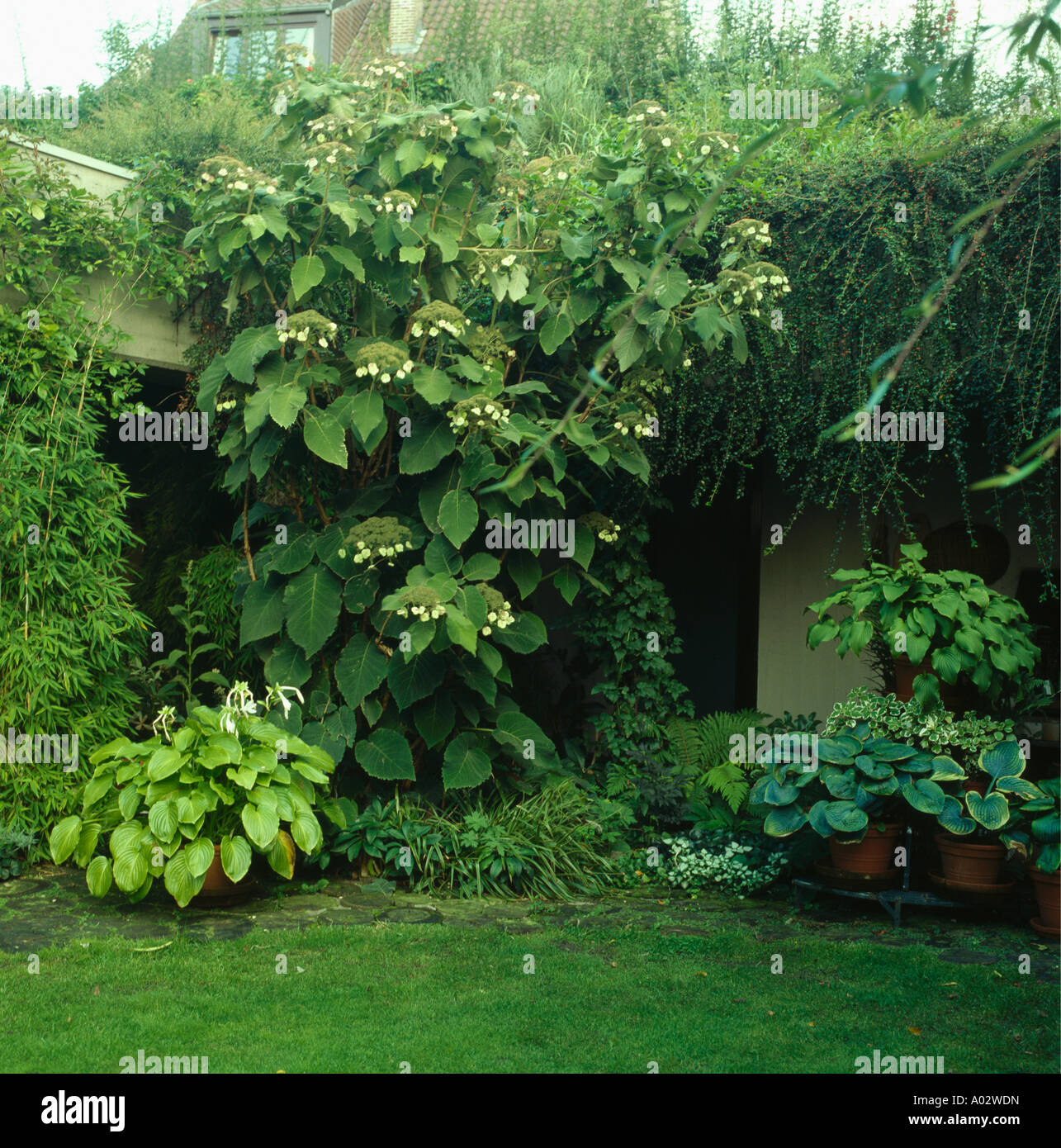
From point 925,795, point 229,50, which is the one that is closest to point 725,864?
point 925,795

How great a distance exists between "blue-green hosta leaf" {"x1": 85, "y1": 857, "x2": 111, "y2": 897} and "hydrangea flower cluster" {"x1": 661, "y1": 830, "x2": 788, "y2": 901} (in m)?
2.74

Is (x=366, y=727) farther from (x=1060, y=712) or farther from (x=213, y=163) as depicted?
(x=1060, y=712)

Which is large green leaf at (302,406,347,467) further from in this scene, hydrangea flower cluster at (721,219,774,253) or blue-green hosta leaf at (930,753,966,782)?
blue-green hosta leaf at (930,753,966,782)

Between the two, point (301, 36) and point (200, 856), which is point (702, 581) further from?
point (301, 36)

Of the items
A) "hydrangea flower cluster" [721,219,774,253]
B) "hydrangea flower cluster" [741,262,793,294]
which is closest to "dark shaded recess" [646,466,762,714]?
"hydrangea flower cluster" [721,219,774,253]

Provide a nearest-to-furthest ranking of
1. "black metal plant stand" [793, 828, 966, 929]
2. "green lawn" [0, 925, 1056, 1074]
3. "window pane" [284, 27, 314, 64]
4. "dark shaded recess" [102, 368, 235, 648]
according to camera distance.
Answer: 1. "green lawn" [0, 925, 1056, 1074]
2. "black metal plant stand" [793, 828, 966, 929]
3. "dark shaded recess" [102, 368, 235, 648]
4. "window pane" [284, 27, 314, 64]

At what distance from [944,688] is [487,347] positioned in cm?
286

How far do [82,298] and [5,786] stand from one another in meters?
2.74

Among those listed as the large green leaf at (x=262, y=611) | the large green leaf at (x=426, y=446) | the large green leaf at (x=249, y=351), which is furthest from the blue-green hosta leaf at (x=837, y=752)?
the large green leaf at (x=249, y=351)

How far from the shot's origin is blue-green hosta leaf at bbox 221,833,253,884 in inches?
193

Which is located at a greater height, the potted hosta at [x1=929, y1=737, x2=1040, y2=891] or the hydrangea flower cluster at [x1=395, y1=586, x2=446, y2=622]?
the hydrangea flower cluster at [x1=395, y1=586, x2=446, y2=622]

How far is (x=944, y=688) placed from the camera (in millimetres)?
5625

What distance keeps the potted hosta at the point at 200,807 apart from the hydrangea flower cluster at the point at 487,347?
1.95 metres

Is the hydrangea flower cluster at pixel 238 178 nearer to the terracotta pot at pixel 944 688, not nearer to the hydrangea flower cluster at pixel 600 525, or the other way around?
the hydrangea flower cluster at pixel 600 525
